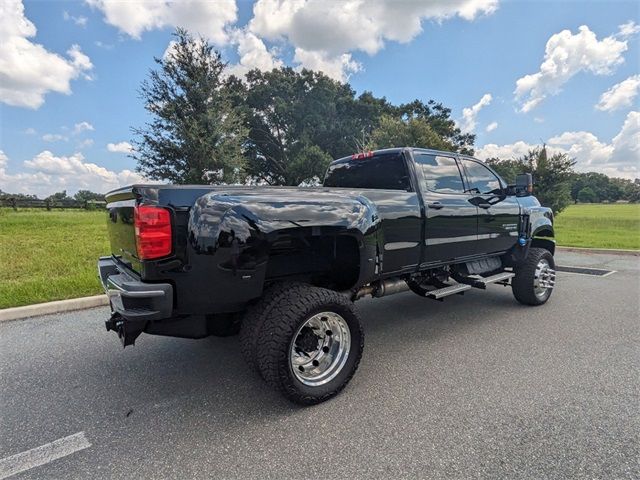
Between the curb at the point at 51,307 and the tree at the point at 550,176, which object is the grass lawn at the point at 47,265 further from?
the tree at the point at 550,176

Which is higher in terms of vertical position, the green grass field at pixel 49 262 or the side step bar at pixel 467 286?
the side step bar at pixel 467 286

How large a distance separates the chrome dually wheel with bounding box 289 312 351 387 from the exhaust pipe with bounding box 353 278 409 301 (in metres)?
0.62

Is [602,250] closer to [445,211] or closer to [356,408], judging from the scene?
[445,211]

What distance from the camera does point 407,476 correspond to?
1.93 m

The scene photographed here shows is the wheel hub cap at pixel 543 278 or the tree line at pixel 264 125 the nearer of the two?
the wheel hub cap at pixel 543 278

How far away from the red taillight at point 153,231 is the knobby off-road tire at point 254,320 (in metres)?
0.75

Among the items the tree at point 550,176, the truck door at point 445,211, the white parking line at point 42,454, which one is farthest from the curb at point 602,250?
Answer: the white parking line at point 42,454

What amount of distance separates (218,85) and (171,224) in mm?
18787

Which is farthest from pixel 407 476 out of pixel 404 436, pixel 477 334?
pixel 477 334

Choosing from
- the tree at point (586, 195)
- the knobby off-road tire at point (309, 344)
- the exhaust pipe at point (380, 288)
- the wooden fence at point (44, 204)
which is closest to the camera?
the knobby off-road tire at point (309, 344)

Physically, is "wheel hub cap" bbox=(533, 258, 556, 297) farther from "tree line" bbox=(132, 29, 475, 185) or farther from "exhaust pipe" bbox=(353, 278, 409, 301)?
"tree line" bbox=(132, 29, 475, 185)

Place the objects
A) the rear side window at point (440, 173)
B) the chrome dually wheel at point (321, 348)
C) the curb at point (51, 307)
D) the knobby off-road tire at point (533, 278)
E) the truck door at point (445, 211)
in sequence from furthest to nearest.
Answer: the knobby off-road tire at point (533, 278), the curb at point (51, 307), the rear side window at point (440, 173), the truck door at point (445, 211), the chrome dually wheel at point (321, 348)

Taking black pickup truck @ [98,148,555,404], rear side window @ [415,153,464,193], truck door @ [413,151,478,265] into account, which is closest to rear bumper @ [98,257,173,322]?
black pickup truck @ [98,148,555,404]

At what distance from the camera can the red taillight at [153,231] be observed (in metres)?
2.27
